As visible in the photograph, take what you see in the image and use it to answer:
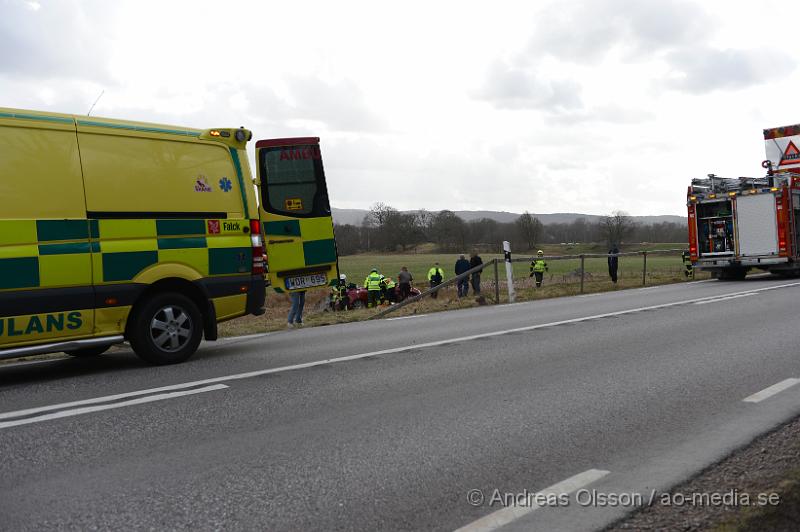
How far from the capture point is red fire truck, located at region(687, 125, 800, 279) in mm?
21141

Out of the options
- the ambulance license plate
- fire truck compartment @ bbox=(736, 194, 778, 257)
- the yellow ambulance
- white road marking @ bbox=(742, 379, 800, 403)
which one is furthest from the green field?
the yellow ambulance

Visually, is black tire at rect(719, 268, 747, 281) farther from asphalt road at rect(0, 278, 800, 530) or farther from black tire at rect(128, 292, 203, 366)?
black tire at rect(128, 292, 203, 366)

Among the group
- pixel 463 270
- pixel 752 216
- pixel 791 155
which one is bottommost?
pixel 463 270

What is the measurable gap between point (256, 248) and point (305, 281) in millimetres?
802

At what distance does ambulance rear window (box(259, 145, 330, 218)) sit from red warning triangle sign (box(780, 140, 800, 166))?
62.5 ft

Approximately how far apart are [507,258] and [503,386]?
10.8m

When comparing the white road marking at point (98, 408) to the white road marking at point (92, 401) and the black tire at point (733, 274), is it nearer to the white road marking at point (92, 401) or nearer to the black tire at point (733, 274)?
the white road marking at point (92, 401)

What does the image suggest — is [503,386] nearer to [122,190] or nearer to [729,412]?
[729,412]

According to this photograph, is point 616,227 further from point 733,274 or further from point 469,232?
point 733,274

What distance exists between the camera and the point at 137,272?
7.23 meters

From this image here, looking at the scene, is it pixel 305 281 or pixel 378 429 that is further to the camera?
pixel 305 281

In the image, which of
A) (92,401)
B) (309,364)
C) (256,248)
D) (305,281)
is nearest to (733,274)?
(305,281)

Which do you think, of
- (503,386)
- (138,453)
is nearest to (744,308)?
(503,386)

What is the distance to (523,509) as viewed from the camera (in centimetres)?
349
